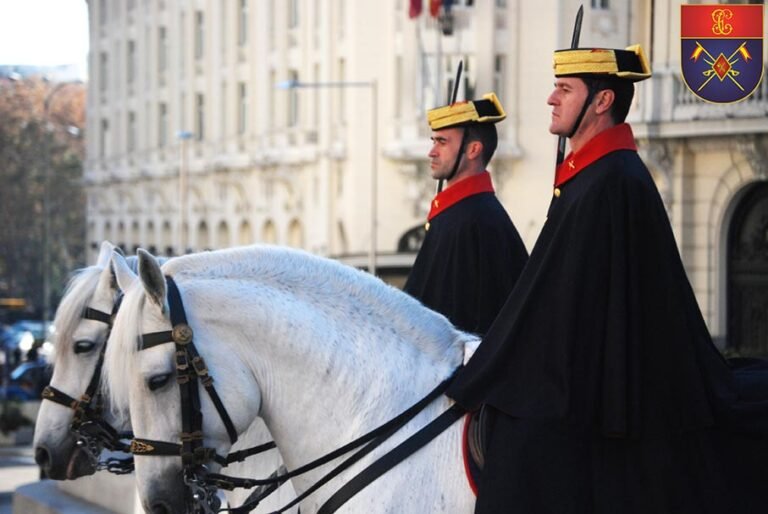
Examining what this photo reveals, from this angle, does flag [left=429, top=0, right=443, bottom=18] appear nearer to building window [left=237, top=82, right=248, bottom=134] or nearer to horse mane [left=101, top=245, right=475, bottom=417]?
building window [left=237, top=82, right=248, bottom=134]

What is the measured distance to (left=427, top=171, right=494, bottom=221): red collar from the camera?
8445 mm

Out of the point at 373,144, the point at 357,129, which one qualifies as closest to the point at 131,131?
the point at 357,129

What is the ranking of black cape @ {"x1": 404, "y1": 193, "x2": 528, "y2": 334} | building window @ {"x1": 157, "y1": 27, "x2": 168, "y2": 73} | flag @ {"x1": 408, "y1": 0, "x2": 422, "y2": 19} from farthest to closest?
building window @ {"x1": 157, "y1": 27, "x2": 168, "y2": 73}, flag @ {"x1": 408, "y1": 0, "x2": 422, "y2": 19}, black cape @ {"x1": 404, "y1": 193, "x2": 528, "y2": 334}

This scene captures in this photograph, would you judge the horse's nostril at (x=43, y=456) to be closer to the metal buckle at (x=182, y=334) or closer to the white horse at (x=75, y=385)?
the white horse at (x=75, y=385)

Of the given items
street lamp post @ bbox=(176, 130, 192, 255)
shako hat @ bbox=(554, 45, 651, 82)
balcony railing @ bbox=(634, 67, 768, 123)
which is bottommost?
street lamp post @ bbox=(176, 130, 192, 255)

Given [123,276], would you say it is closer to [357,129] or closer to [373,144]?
[373,144]

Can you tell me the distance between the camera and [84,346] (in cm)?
784

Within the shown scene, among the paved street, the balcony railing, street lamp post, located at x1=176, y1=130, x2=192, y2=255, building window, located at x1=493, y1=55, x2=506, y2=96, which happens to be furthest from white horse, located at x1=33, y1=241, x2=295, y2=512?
street lamp post, located at x1=176, y1=130, x2=192, y2=255

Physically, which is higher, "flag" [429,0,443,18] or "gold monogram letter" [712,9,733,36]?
"flag" [429,0,443,18]

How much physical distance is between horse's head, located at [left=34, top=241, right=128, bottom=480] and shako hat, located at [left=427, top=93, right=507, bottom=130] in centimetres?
192

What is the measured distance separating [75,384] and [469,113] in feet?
7.92

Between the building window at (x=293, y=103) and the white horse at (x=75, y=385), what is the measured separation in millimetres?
45582

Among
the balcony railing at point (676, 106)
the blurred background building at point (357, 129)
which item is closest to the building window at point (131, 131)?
the blurred background building at point (357, 129)

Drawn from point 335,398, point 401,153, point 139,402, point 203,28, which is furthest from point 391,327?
point 203,28
